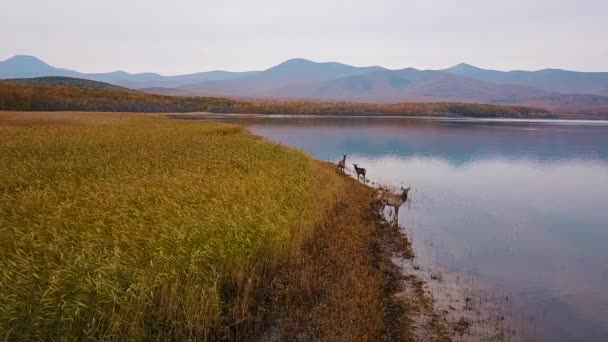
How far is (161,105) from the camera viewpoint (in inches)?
Answer: 5167

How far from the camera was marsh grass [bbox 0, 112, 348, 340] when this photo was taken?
7.81 meters

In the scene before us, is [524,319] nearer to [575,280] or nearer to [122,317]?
[575,280]

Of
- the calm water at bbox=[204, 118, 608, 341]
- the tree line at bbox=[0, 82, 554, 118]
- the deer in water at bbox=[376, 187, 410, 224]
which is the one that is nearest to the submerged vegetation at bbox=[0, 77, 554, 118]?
the tree line at bbox=[0, 82, 554, 118]

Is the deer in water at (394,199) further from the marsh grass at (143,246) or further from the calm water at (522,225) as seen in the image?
the marsh grass at (143,246)

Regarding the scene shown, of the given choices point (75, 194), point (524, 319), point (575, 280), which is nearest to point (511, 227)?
point (575, 280)

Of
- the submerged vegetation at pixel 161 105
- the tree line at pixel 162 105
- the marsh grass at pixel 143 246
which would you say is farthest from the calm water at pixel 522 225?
the tree line at pixel 162 105

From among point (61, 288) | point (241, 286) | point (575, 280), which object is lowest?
point (575, 280)

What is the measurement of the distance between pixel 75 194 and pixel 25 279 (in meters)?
6.88

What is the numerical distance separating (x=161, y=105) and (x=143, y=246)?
424 ft

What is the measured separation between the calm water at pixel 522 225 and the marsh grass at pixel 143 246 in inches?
228

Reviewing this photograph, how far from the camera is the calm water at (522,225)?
12062 mm

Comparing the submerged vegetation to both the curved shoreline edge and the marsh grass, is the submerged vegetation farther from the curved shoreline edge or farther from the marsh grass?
the curved shoreline edge

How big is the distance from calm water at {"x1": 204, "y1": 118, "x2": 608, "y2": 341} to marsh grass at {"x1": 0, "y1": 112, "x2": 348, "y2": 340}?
5.80 m

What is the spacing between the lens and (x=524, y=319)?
433 inches
